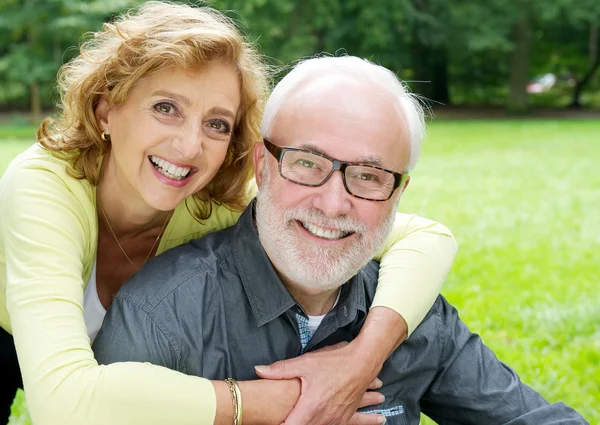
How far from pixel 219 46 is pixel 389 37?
2450 centimetres

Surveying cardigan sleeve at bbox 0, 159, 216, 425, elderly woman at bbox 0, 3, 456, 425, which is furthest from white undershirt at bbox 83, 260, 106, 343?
cardigan sleeve at bbox 0, 159, 216, 425

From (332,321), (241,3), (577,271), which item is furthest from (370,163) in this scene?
(241,3)

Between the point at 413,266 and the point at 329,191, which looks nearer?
the point at 329,191

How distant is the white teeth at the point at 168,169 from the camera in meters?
2.61

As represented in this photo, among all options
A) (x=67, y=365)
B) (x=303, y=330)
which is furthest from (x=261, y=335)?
(x=67, y=365)

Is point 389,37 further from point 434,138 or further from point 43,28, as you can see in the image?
point 43,28

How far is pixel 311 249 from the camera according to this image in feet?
→ 7.76

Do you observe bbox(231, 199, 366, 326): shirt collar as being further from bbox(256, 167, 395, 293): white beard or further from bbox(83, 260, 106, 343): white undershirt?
bbox(83, 260, 106, 343): white undershirt

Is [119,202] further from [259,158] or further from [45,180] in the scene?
[259,158]

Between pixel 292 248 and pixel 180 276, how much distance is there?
13.9 inches

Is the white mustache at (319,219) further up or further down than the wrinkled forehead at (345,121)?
further down

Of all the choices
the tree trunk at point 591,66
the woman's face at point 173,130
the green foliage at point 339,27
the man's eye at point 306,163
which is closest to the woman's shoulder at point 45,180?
the woman's face at point 173,130

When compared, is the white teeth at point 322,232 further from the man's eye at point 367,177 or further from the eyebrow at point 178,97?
the eyebrow at point 178,97

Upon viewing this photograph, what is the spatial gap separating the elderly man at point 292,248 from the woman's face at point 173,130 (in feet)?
0.62
